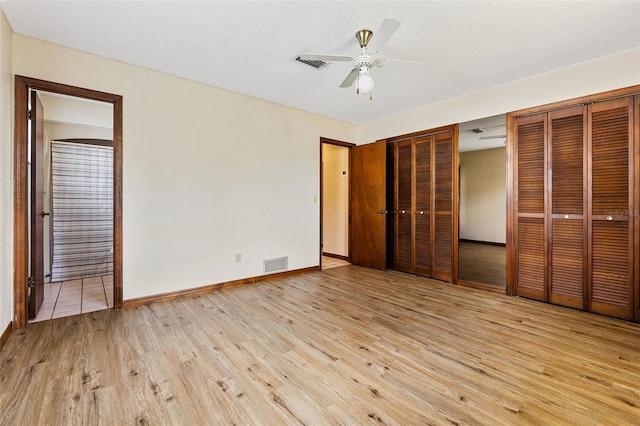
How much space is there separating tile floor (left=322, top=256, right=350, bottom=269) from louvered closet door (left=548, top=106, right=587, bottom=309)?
3.00 m

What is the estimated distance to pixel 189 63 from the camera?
9.61 ft

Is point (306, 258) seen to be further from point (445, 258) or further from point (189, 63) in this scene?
point (189, 63)

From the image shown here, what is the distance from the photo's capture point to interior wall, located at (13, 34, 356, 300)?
295 cm

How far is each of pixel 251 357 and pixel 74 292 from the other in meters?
2.96

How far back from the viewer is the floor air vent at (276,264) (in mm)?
4078

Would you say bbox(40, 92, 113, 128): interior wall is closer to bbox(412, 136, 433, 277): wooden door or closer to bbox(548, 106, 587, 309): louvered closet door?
bbox(412, 136, 433, 277): wooden door

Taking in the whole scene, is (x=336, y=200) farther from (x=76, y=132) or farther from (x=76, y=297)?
(x=76, y=132)

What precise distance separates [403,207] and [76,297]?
4.53 m

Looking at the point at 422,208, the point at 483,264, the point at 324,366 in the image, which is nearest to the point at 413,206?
the point at 422,208

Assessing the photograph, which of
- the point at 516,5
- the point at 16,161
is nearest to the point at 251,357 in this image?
the point at 16,161

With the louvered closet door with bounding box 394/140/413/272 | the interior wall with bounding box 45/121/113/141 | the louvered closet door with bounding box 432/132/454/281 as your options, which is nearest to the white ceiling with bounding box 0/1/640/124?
the louvered closet door with bounding box 432/132/454/281

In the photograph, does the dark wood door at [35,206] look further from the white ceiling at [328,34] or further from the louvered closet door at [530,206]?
the louvered closet door at [530,206]

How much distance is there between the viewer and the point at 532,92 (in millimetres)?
3215

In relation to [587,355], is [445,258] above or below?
above
